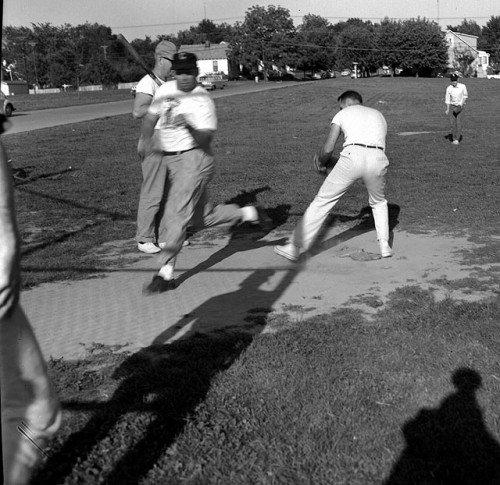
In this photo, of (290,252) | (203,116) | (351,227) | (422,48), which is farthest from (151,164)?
(422,48)

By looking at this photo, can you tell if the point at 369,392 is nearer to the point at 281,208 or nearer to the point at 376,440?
the point at 376,440

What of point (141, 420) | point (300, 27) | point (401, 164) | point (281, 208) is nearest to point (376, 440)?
point (141, 420)

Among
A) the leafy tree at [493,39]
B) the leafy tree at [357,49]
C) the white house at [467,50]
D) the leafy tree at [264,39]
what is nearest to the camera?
the leafy tree at [264,39]

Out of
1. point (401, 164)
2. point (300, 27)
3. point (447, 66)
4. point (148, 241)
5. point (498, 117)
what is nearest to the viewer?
point (148, 241)

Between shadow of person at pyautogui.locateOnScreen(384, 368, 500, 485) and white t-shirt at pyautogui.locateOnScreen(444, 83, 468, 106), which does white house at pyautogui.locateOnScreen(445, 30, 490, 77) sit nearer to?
white t-shirt at pyautogui.locateOnScreen(444, 83, 468, 106)

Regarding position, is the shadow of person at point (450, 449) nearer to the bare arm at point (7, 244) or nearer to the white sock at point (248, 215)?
the bare arm at point (7, 244)

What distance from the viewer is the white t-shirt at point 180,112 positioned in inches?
245

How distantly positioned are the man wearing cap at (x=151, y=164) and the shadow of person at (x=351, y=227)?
1.76 meters

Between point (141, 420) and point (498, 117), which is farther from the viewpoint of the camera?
point (498, 117)

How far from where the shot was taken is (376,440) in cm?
362

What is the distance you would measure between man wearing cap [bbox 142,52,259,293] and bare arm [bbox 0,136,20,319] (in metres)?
3.67

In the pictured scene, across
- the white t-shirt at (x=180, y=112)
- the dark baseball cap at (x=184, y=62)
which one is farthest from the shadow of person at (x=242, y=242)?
the dark baseball cap at (x=184, y=62)

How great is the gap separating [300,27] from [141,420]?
81.7 meters

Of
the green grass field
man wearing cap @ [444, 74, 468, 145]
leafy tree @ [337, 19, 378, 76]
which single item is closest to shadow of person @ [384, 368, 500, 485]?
the green grass field
